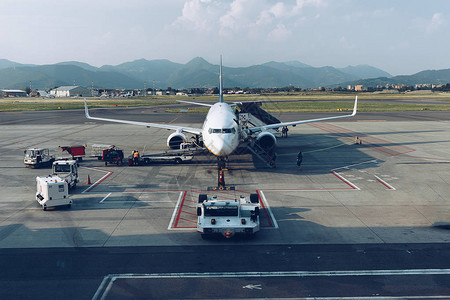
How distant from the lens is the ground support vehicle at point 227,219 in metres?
18.9

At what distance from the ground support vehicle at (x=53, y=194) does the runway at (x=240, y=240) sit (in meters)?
0.67

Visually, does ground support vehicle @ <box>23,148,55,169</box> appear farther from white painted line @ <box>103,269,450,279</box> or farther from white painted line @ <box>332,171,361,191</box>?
white painted line @ <box>332,171,361,191</box>

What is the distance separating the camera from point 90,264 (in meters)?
16.8

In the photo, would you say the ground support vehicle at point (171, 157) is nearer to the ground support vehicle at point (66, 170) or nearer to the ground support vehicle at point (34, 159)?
the ground support vehicle at point (66, 170)

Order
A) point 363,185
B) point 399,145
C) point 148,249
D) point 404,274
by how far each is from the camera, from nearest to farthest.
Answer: point 404,274
point 148,249
point 363,185
point 399,145

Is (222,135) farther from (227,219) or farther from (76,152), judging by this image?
(76,152)

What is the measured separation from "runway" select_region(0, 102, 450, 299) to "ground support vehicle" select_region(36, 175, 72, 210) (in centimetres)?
67

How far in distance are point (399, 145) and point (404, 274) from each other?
39.5 metres

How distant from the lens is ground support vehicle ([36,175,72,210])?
24281mm

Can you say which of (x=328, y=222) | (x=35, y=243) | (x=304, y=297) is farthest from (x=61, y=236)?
(x=328, y=222)

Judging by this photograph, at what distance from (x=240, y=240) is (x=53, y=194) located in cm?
1442

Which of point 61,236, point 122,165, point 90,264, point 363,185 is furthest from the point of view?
point 122,165

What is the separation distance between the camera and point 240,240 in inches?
771

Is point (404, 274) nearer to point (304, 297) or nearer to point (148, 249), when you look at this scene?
point (304, 297)
